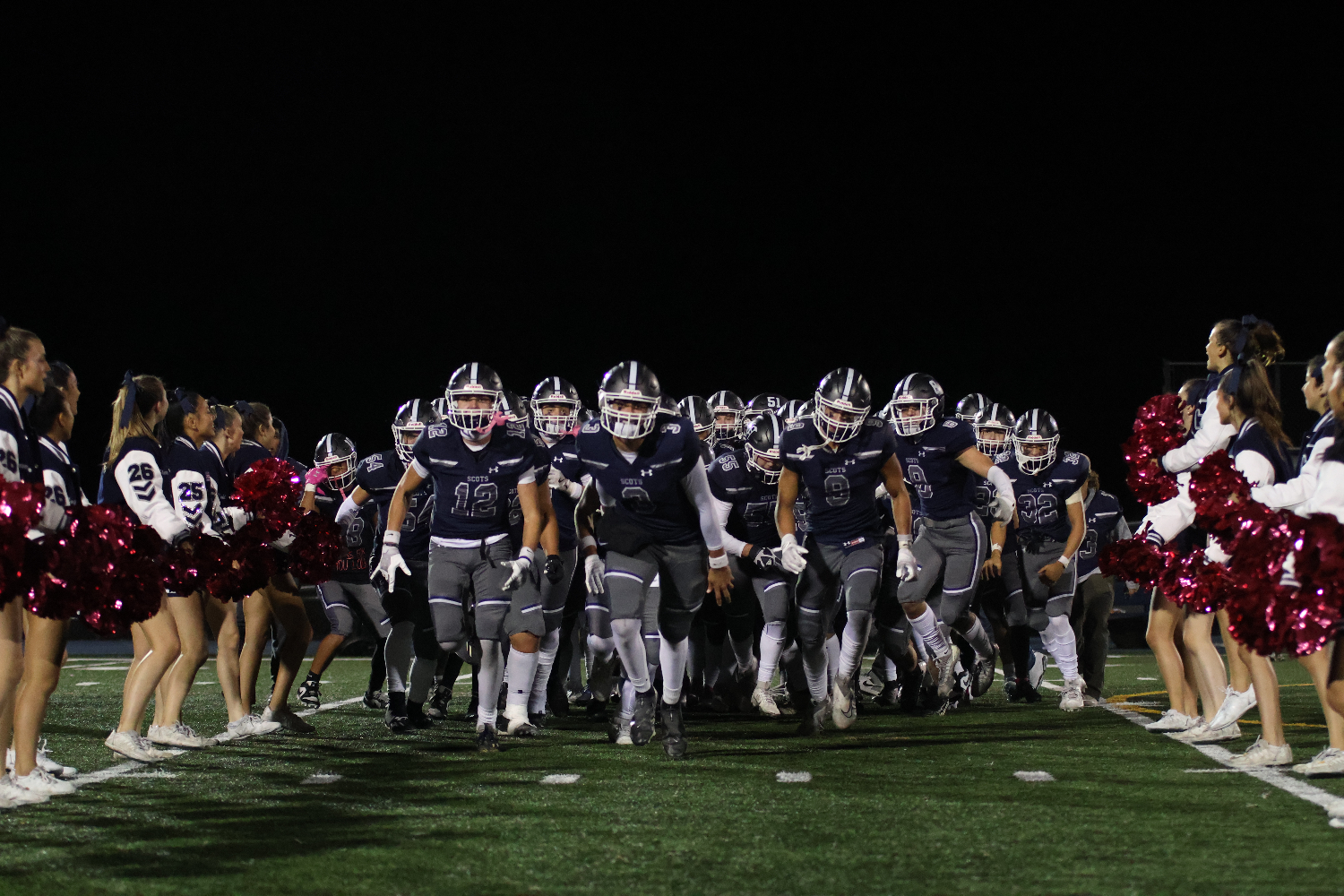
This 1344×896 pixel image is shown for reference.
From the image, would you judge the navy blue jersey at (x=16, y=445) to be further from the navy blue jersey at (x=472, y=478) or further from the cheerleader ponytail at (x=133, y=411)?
the navy blue jersey at (x=472, y=478)

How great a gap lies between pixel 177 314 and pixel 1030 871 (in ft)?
71.2

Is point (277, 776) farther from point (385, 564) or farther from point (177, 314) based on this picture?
point (177, 314)

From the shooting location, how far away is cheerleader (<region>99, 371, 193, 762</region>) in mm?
6285

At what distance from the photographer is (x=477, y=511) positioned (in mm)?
7547

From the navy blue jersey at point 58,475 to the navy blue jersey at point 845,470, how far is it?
152 inches

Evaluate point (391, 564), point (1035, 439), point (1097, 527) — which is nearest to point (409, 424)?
point (391, 564)

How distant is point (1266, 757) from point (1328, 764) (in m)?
0.61

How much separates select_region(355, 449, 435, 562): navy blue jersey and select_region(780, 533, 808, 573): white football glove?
2237 millimetres

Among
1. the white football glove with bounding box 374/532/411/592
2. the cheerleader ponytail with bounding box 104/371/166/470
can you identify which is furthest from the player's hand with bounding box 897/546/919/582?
the cheerleader ponytail with bounding box 104/371/166/470

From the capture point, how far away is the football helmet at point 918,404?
8938 millimetres

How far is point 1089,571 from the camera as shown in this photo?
33.9 feet

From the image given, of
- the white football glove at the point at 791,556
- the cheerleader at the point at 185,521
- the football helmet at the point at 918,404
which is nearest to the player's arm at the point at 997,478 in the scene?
the football helmet at the point at 918,404

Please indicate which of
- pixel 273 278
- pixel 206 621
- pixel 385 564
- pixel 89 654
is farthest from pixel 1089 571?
pixel 273 278

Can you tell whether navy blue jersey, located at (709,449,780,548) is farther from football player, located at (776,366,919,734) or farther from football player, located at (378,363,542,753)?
football player, located at (378,363,542,753)
